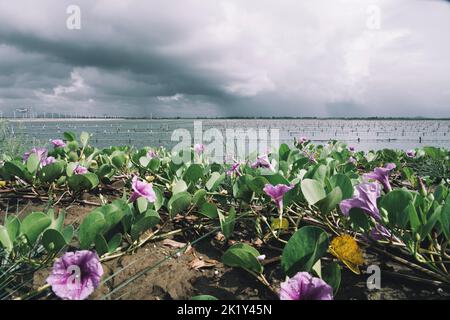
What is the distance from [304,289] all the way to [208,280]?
0.48 metres

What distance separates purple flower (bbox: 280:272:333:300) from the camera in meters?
0.97

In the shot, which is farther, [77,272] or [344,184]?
[344,184]

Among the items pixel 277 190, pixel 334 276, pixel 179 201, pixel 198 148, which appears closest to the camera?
pixel 334 276

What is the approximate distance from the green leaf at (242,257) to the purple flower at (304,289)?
0.75ft

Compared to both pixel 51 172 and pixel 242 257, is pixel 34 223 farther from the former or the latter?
pixel 51 172

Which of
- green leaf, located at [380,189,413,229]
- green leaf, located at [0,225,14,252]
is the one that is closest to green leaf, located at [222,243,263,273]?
green leaf, located at [380,189,413,229]

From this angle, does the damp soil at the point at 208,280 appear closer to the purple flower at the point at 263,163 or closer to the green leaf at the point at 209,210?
the green leaf at the point at 209,210

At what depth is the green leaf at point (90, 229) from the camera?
1.28 m

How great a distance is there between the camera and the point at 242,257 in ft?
3.98

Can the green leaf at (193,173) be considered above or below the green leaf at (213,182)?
above

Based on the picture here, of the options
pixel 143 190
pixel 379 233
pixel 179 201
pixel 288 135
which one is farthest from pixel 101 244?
pixel 288 135

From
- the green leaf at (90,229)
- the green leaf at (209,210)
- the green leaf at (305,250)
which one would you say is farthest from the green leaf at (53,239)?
the green leaf at (305,250)

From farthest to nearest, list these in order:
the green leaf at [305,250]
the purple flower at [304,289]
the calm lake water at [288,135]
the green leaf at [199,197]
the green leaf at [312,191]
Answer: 1. the calm lake water at [288,135]
2. the green leaf at [199,197]
3. the green leaf at [312,191]
4. the green leaf at [305,250]
5. the purple flower at [304,289]
